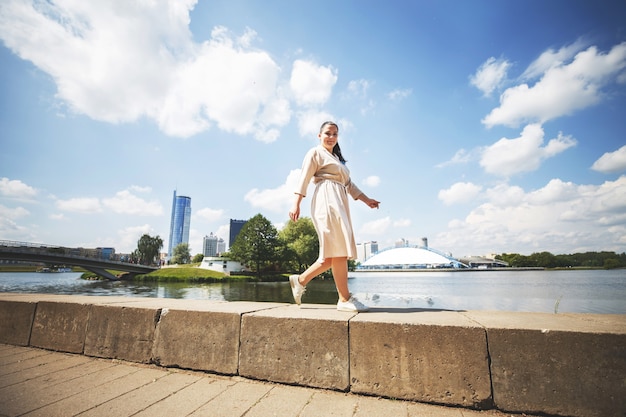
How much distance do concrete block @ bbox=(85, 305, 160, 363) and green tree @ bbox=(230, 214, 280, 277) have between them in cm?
5121

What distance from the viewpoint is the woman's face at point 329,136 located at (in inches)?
142

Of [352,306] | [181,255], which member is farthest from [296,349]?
[181,255]

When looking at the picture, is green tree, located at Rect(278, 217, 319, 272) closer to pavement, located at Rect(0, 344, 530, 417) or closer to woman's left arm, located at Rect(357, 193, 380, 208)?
woman's left arm, located at Rect(357, 193, 380, 208)

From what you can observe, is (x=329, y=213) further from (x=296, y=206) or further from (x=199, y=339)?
(x=199, y=339)

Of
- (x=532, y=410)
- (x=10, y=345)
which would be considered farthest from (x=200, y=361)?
(x=10, y=345)

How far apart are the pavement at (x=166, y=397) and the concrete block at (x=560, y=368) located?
0.77 feet

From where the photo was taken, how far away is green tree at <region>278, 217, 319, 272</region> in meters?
55.4

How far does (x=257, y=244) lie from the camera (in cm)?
5428

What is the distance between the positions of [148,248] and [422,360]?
10017cm

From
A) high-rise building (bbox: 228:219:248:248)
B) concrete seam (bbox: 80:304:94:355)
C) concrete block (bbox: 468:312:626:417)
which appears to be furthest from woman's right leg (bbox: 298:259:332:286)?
high-rise building (bbox: 228:219:248:248)

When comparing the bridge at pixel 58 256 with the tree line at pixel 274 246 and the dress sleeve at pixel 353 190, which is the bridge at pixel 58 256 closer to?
the tree line at pixel 274 246

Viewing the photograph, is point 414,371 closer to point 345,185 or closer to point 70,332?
point 345,185

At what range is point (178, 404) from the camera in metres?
2.11

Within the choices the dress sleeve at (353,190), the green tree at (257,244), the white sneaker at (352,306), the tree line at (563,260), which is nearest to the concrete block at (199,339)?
the white sneaker at (352,306)
